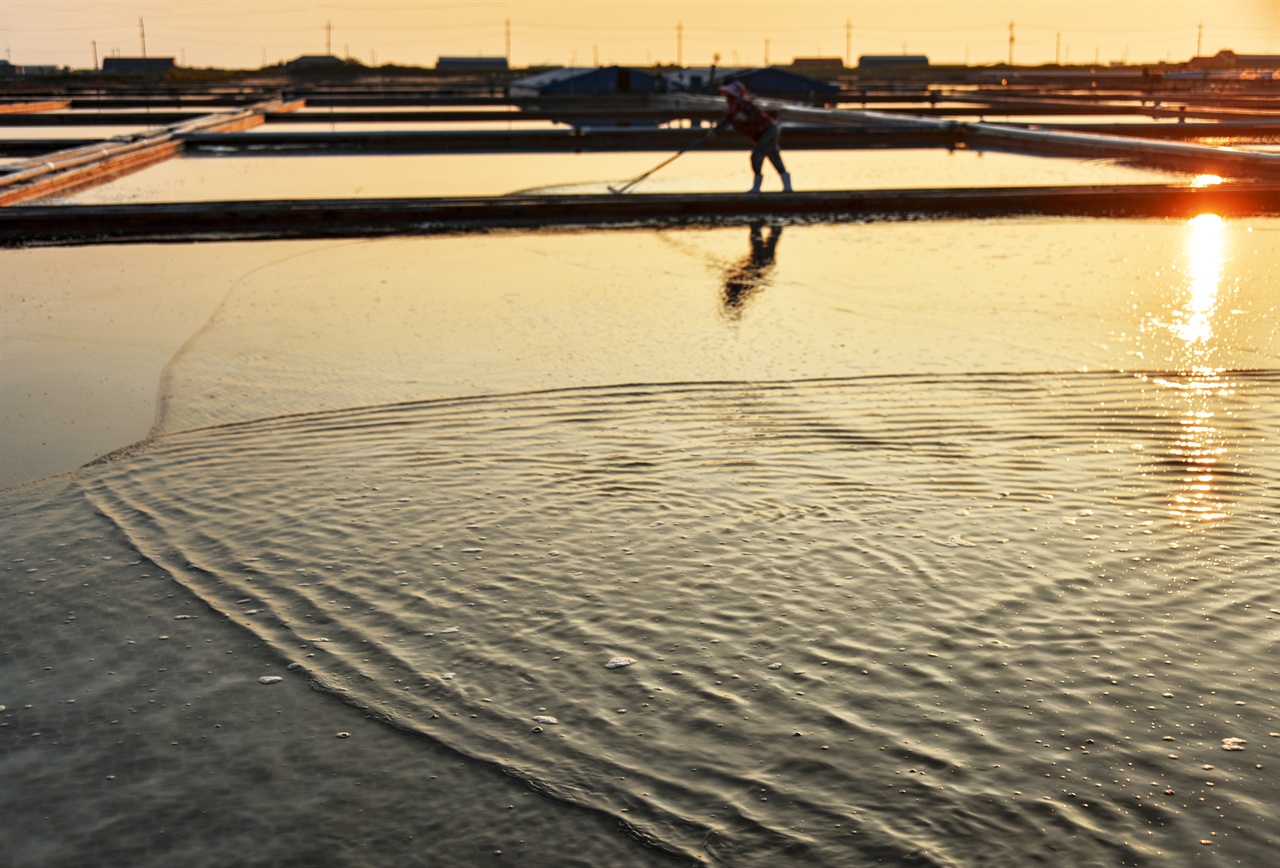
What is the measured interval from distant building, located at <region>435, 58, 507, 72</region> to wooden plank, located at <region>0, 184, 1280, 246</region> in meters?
81.9

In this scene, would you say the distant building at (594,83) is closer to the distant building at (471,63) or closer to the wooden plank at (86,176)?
the wooden plank at (86,176)

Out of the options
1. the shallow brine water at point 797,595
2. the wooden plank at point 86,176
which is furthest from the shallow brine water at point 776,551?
the wooden plank at point 86,176

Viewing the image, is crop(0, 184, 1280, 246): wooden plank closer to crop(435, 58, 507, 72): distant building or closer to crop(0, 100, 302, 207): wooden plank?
crop(0, 100, 302, 207): wooden plank

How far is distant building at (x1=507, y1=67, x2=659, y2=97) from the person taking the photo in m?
40.2

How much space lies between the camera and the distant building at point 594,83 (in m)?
Result: 40.2

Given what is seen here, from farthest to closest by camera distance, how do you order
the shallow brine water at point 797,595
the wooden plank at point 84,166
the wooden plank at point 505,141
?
the wooden plank at point 505,141
the wooden plank at point 84,166
the shallow brine water at point 797,595

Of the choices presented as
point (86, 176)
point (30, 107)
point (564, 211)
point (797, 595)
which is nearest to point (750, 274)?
point (564, 211)

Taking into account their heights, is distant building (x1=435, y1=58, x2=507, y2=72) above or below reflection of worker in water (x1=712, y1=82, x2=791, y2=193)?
above

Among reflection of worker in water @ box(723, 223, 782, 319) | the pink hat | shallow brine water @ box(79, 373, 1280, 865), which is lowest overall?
shallow brine water @ box(79, 373, 1280, 865)

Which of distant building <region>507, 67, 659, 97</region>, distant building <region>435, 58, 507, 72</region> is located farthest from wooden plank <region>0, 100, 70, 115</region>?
distant building <region>435, 58, 507, 72</region>

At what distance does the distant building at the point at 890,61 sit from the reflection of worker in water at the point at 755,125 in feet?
304

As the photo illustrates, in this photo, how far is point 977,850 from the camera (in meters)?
2.40

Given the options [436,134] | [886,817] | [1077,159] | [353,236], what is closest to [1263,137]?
[1077,159]

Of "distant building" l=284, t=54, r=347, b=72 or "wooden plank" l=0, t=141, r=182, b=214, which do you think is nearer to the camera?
"wooden plank" l=0, t=141, r=182, b=214
